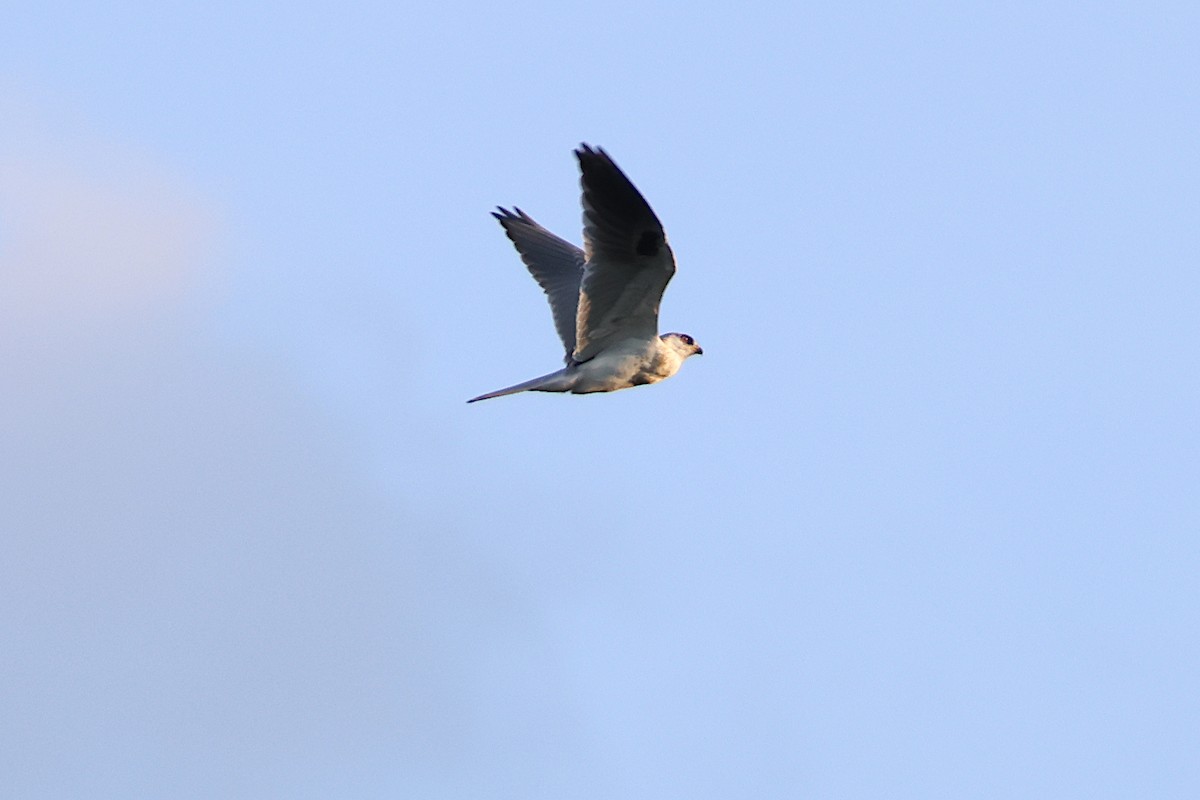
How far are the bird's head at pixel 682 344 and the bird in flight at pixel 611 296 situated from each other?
0.01 meters

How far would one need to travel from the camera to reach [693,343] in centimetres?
2045

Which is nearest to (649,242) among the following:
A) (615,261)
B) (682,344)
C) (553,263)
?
(615,261)

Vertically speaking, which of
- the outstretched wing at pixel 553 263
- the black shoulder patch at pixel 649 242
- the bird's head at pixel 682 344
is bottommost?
the bird's head at pixel 682 344

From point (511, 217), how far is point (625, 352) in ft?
14.3

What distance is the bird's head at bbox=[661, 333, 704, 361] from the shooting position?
20016 millimetres

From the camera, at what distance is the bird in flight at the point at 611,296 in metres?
17.6

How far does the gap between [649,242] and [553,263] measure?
13.1 ft

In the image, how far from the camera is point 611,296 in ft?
61.2

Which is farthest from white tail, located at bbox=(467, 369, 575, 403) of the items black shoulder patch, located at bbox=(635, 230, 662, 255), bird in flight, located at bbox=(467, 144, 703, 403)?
black shoulder patch, located at bbox=(635, 230, 662, 255)

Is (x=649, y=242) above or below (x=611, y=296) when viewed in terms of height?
above

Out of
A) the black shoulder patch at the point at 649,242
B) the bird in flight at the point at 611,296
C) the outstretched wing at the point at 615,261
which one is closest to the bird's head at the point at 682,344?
the bird in flight at the point at 611,296

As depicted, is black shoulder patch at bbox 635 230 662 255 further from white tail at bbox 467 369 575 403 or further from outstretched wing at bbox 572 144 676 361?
white tail at bbox 467 369 575 403

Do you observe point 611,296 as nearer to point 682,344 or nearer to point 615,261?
point 615,261

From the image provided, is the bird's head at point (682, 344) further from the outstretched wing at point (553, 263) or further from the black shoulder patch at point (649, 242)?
the black shoulder patch at point (649, 242)
